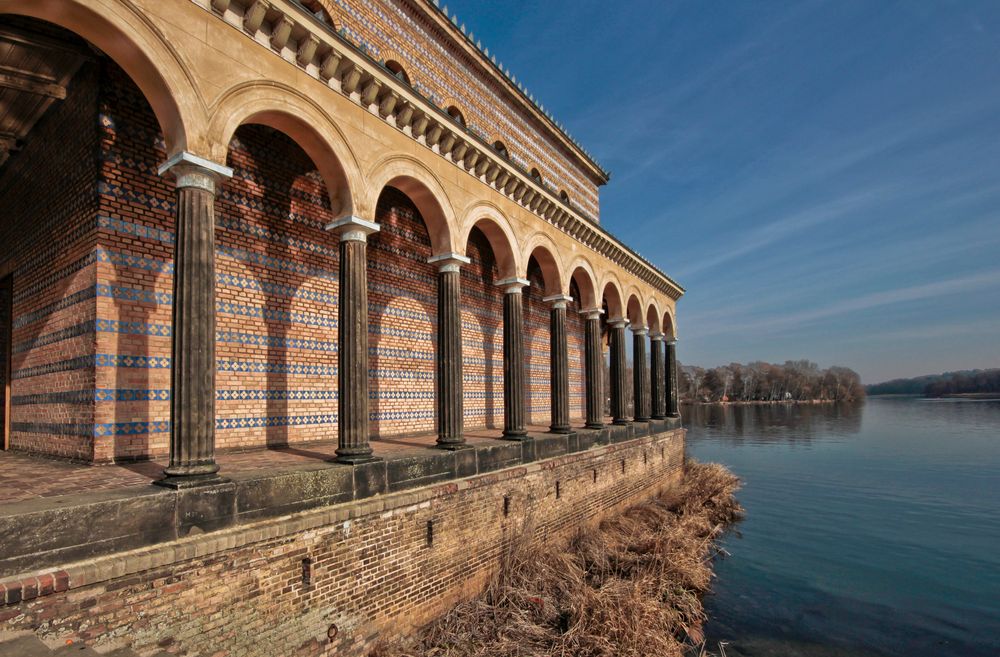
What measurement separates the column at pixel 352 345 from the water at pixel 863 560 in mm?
7071

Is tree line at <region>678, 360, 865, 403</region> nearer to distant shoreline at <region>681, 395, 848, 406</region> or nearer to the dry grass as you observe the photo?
distant shoreline at <region>681, 395, 848, 406</region>

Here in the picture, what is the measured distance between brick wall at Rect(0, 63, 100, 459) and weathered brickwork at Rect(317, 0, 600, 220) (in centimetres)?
539

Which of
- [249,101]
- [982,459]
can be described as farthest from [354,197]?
[982,459]

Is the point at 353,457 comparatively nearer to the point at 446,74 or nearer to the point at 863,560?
the point at 446,74

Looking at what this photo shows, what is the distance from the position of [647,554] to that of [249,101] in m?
10.3

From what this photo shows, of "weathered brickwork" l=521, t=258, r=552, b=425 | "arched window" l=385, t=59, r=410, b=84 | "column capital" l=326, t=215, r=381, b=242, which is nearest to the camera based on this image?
"column capital" l=326, t=215, r=381, b=242

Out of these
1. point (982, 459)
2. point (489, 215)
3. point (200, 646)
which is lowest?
point (982, 459)

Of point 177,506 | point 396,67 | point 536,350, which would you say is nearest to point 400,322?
point 396,67

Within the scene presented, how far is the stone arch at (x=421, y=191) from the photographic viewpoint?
8.03m

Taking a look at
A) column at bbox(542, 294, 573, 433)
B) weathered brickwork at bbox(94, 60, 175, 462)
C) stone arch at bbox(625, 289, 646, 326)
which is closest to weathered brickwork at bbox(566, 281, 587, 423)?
stone arch at bbox(625, 289, 646, 326)

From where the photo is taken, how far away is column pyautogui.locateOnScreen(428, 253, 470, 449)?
9.09 metres

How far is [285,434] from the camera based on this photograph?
865 centimetres

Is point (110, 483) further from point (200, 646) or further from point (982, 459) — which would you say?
point (982, 459)

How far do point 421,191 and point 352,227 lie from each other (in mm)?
2078
